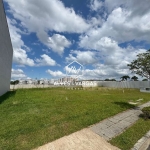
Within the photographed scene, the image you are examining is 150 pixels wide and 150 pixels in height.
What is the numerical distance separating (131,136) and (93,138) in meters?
1.04

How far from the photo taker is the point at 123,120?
4301mm

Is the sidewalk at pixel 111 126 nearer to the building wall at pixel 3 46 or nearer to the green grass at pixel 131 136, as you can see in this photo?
the green grass at pixel 131 136

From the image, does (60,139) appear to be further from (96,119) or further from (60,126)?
(96,119)

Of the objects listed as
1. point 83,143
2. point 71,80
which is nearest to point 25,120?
point 83,143

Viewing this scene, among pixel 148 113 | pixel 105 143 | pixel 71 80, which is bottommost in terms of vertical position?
pixel 105 143

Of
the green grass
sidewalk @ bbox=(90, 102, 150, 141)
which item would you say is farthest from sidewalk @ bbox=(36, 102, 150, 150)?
the green grass

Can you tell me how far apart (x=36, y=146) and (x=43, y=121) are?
1340 millimetres

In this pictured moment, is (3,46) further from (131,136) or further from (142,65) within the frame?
(142,65)

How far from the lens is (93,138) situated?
2.98m

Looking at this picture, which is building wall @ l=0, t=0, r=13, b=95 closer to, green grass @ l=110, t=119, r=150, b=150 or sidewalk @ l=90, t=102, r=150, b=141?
sidewalk @ l=90, t=102, r=150, b=141

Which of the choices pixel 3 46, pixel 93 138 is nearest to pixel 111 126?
pixel 93 138

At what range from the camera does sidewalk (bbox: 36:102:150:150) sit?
2.58m

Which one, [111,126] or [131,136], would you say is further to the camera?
[111,126]

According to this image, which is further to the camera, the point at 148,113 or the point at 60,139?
the point at 148,113
